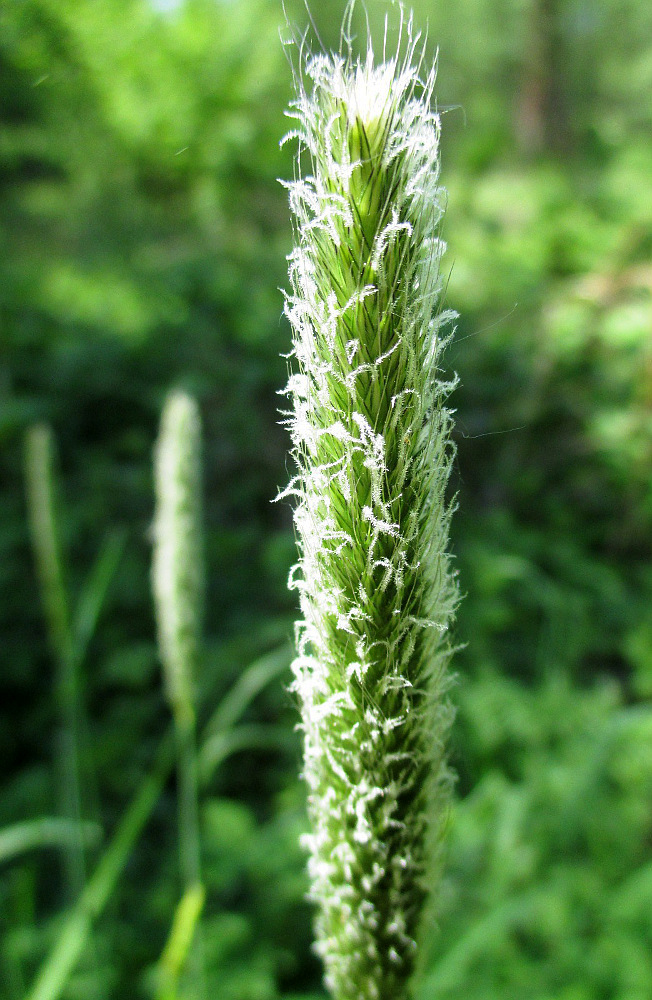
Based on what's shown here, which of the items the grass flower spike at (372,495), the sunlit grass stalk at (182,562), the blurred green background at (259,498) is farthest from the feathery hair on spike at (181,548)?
the grass flower spike at (372,495)

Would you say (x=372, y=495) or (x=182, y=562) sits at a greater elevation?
(x=372, y=495)

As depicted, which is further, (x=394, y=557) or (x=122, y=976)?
(x=122, y=976)

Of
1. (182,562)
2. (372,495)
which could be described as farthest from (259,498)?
(372,495)

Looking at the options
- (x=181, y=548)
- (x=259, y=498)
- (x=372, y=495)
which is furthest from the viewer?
(x=259, y=498)

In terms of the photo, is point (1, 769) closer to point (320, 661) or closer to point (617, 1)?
point (320, 661)

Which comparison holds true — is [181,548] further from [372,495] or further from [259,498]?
[259,498]

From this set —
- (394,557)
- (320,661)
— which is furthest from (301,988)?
(394,557)

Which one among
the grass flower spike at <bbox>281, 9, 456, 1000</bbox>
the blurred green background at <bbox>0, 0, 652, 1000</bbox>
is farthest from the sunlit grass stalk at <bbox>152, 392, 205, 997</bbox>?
the grass flower spike at <bbox>281, 9, 456, 1000</bbox>

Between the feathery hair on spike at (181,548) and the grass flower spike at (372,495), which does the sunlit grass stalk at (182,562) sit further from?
the grass flower spike at (372,495)
